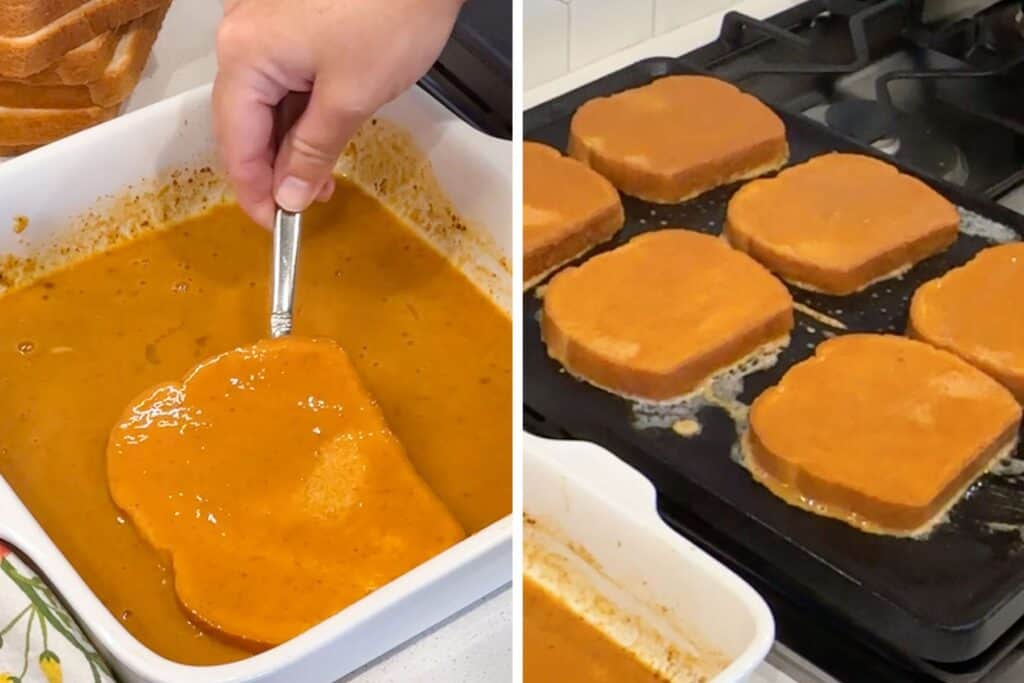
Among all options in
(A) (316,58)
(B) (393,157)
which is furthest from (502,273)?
(A) (316,58)

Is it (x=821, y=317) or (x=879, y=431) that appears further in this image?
(x=821, y=317)

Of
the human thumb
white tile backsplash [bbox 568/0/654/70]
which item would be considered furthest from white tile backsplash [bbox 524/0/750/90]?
the human thumb

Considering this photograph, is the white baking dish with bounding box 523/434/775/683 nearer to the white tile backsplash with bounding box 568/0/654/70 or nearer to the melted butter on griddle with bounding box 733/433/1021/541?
the melted butter on griddle with bounding box 733/433/1021/541

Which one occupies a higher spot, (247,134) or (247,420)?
(247,134)

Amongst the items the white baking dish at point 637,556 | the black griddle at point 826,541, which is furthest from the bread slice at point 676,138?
the white baking dish at point 637,556

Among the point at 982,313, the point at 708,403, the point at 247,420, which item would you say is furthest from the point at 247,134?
the point at 982,313

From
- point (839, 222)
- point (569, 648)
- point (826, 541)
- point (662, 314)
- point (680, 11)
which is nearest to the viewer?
point (569, 648)

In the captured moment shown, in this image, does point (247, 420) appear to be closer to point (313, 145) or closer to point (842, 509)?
point (313, 145)

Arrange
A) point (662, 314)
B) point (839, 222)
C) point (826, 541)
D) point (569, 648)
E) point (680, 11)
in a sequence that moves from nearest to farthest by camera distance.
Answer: point (569, 648) < point (826, 541) < point (662, 314) < point (839, 222) < point (680, 11)
